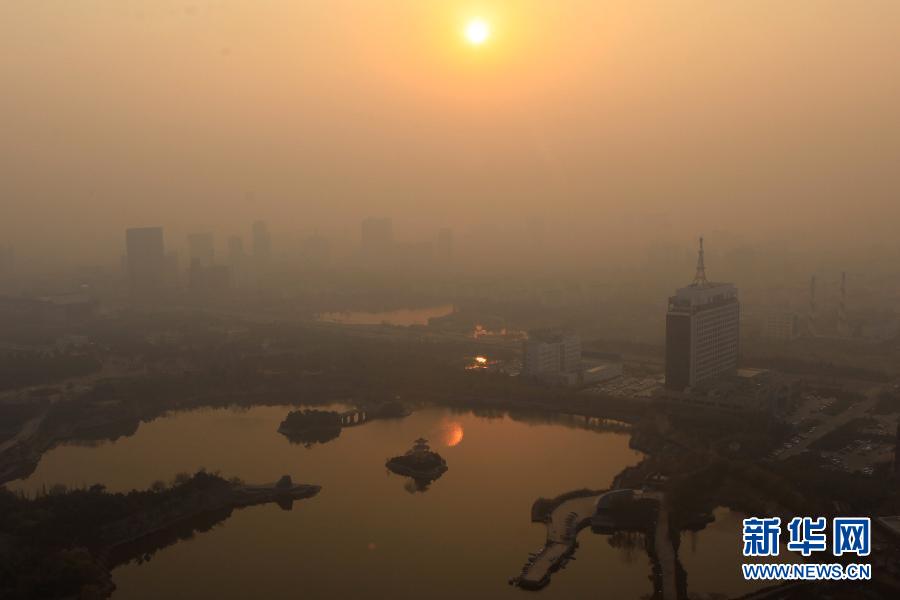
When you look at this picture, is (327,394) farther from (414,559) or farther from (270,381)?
(414,559)

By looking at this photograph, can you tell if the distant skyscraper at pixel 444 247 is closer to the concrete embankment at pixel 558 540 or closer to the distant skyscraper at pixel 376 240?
the distant skyscraper at pixel 376 240

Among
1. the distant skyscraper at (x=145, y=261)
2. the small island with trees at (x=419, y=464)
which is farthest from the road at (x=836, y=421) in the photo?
the distant skyscraper at (x=145, y=261)

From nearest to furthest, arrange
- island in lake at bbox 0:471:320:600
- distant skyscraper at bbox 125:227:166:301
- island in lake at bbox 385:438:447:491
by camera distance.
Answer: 1. island in lake at bbox 0:471:320:600
2. island in lake at bbox 385:438:447:491
3. distant skyscraper at bbox 125:227:166:301

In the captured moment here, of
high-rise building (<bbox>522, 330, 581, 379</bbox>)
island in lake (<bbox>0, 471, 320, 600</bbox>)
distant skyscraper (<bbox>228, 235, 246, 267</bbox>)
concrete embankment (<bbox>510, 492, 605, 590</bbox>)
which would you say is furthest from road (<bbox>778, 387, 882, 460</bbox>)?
distant skyscraper (<bbox>228, 235, 246, 267</bbox>)

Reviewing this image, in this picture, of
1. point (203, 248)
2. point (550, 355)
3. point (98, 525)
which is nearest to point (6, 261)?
point (203, 248)

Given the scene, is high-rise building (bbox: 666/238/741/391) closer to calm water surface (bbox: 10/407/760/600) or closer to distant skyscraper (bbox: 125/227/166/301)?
calm water surface (bbox: 10/407/760/600)

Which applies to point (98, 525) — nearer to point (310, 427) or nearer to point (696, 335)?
point (310, 427)
